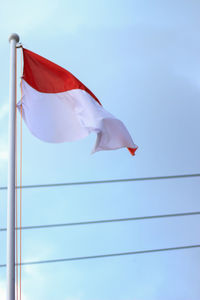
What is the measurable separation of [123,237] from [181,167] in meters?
1.85

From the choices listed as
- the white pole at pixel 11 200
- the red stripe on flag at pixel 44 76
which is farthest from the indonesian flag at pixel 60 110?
the white pole at pixel 11 200

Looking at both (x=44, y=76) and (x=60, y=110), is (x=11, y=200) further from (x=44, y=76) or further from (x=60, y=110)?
(x=44, y=76)

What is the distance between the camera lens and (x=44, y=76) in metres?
4.46

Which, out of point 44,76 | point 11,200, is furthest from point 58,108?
point 11,200

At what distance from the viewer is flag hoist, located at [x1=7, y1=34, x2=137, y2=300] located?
13.7 feet

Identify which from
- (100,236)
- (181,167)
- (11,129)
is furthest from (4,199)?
(11,129)

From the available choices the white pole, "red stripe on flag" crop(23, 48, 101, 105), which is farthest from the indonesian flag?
the white pole

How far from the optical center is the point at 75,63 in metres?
8.30

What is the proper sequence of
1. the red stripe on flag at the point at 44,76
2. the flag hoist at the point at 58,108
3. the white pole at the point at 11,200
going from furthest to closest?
the red stripe on flag at the point at 44,76 → the flag hoist at the point at 58,108 → the white pole at the point at 11,200

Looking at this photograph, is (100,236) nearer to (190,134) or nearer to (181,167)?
(181,167)

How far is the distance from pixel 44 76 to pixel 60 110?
41cm

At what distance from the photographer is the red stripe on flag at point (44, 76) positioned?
4.35 metres

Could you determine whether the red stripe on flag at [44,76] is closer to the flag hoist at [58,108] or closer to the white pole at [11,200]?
the flag hoist at [58,108]

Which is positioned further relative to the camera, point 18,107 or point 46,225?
point 46,225
